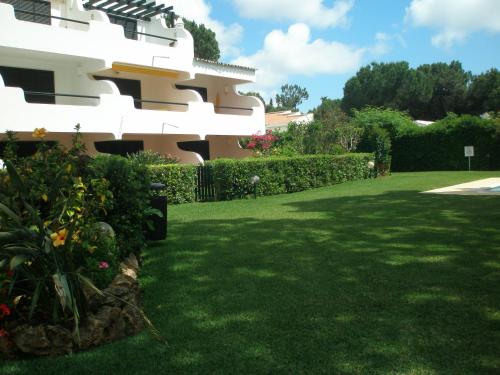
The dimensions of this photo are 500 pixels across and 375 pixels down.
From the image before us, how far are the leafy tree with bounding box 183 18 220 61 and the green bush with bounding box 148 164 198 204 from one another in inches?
1219

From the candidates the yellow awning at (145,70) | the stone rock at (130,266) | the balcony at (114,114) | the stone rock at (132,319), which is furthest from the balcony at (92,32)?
the stone rock at (132,319)

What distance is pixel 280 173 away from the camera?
18000mm

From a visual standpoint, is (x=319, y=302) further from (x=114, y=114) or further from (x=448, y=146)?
(x=448, y=146)

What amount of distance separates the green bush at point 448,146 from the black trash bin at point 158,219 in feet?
79.8

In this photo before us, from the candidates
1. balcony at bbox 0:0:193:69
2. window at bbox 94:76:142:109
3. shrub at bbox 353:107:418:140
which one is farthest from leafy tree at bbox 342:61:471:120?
window at bbox 94:76:142:109

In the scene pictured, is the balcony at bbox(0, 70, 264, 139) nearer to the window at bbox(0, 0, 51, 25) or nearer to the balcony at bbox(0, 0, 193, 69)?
the balcony at bbox(0, 0, 193, 69)

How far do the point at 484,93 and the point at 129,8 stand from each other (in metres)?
44.4

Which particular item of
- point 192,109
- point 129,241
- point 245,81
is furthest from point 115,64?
point 129,241

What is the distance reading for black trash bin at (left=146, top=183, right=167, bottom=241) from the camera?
814 cm

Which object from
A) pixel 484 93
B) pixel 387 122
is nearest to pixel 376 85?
pixel 484 93

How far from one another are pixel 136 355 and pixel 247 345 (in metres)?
0.95

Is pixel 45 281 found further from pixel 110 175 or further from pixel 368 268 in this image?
pixel 368 268

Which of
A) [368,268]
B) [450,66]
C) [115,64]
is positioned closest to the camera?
[368,268]

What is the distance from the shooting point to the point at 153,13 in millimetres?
23344
